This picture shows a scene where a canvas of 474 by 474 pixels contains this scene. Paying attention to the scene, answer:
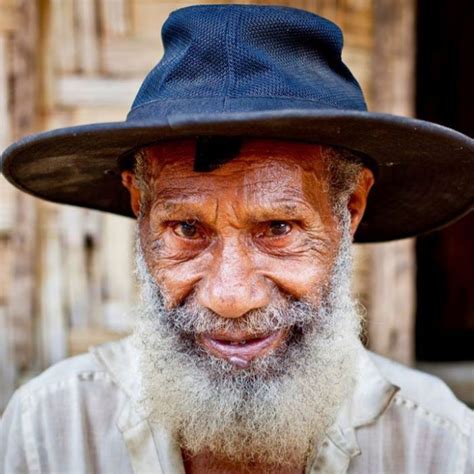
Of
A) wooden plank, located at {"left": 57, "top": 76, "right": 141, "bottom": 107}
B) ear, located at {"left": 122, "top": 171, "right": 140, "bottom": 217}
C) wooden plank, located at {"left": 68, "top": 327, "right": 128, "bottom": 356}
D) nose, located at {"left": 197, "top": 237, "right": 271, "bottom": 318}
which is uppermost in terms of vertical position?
wooden plank, located at {"left": 57, "top": 76, "right": 141, "bottom": 107}

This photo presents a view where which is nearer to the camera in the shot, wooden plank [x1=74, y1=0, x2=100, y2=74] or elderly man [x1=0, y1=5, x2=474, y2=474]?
elderly man [x1=0, y1=5, x2=474, y2=474]

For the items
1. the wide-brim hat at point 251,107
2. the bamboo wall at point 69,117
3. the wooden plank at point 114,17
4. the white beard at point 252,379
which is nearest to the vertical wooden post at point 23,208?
the bamboo wall at point 69,117

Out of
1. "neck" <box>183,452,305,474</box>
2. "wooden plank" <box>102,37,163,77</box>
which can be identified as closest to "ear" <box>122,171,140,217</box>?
"neck" <box>183,452,305,474</box>

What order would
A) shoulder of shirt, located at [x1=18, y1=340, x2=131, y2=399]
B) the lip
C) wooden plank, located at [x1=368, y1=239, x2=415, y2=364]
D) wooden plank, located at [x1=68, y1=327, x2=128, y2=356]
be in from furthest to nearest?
wooden plank, located at [x1=368, y1=239, x2=415, y2=364], wooden plank, located at [x1=68, y1=327, x2=128, y2=356], shoulder of shirt, located at [x1=18, y1=340, x2=131, y2=399], the lip

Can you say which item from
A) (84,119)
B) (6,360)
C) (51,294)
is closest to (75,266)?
(51,294)

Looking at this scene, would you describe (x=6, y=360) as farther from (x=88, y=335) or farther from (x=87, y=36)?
(x=87, y=36)

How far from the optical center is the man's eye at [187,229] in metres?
2.03

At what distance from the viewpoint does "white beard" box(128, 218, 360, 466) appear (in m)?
2.00

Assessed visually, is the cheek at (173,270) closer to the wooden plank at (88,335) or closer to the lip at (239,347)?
Answer: the lip at (239,347)

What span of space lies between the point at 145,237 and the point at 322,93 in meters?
0.62

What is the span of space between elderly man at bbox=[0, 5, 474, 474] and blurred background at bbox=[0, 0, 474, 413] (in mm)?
1203

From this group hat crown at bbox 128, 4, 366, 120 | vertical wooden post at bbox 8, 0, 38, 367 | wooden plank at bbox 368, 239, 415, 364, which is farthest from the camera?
wooden plank at bbox 368, 239, 415, 364

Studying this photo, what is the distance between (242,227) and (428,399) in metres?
0.95

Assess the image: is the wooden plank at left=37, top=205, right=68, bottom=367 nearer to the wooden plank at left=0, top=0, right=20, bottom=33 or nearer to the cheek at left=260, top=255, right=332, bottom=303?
the wooden plank at left=0, top=0, right=20, bottom=33
